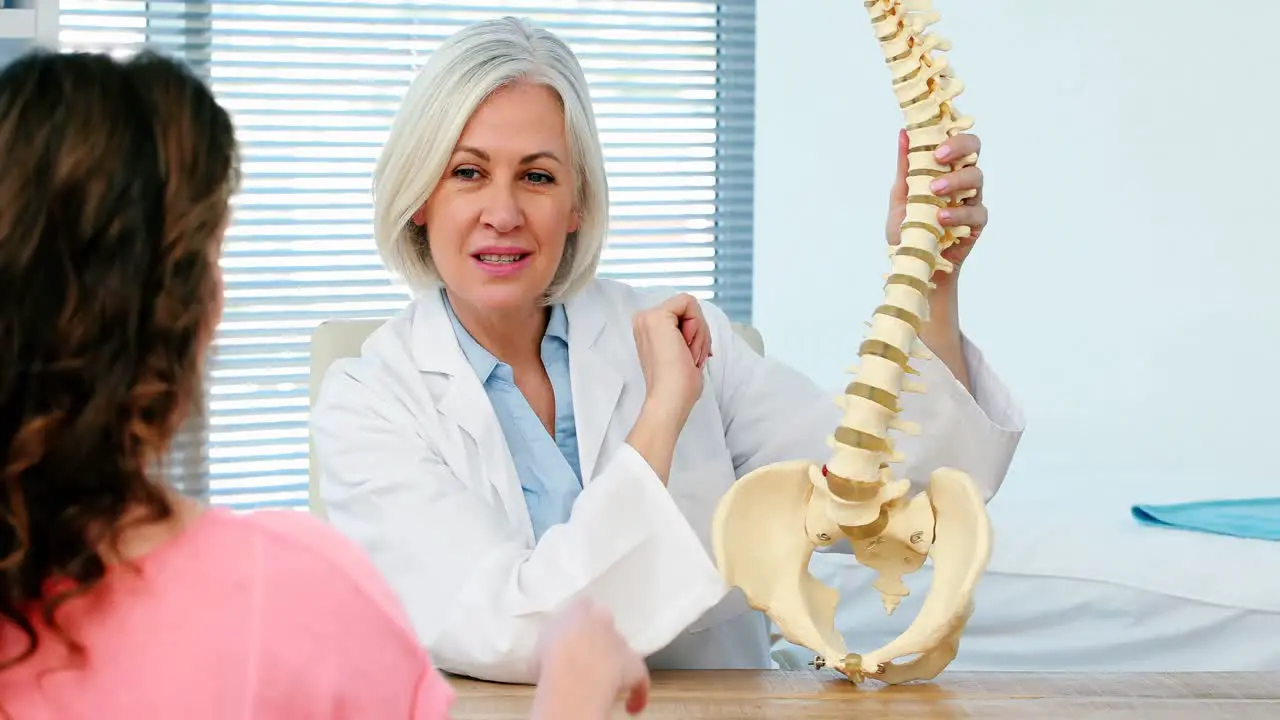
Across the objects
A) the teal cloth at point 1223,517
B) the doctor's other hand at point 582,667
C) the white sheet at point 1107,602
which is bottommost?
the white sheet at point 1107,602

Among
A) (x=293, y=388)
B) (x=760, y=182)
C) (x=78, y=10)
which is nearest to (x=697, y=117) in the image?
(x=760, y=182)

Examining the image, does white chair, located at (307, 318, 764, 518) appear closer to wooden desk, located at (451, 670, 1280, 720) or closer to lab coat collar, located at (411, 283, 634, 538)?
lab coat collar, located at (411, 283, 634, 538)

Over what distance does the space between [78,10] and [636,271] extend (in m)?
1.56

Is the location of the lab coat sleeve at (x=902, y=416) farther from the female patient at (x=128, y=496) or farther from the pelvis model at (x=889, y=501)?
the female patient at (x=128, y=496)

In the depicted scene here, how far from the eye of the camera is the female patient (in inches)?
24.0

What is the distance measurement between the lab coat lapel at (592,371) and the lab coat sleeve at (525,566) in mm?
175

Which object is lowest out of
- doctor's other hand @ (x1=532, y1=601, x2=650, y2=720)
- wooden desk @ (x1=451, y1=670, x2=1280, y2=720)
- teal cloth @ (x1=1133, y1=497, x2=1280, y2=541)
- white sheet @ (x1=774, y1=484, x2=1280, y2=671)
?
white sheet @ (x1=774, y1=484, x2=1280, y2=671)

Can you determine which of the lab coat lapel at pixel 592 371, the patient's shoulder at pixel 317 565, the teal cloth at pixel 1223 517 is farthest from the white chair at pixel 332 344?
the teal cloth at pixel 1223 517

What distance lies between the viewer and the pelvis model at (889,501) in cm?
113

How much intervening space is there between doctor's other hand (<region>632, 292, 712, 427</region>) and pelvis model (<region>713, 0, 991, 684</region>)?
0.14m

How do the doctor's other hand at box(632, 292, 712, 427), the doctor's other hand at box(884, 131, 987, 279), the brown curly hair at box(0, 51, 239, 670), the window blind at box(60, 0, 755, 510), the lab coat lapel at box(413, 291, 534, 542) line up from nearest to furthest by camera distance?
the brown curly hair at box(0, 51, 239, 670), the doctor's other hand at box(884, 131, 987, 279), the doctor's other hand at box(632, 292, 712, 427), the lab coat lapel at box(413, 291, 534, 542), the window blind at box(60, 0, 755, 510)

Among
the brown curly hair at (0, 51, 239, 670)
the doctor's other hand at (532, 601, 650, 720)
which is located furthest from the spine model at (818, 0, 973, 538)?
the brown curly hair at (0, 51, 239, 670)

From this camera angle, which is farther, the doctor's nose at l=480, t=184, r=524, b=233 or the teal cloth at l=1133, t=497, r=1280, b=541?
the teal cloth at l=1133, t=497, r=1280, b=541

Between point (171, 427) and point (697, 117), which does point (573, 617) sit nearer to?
point (171, 427)
